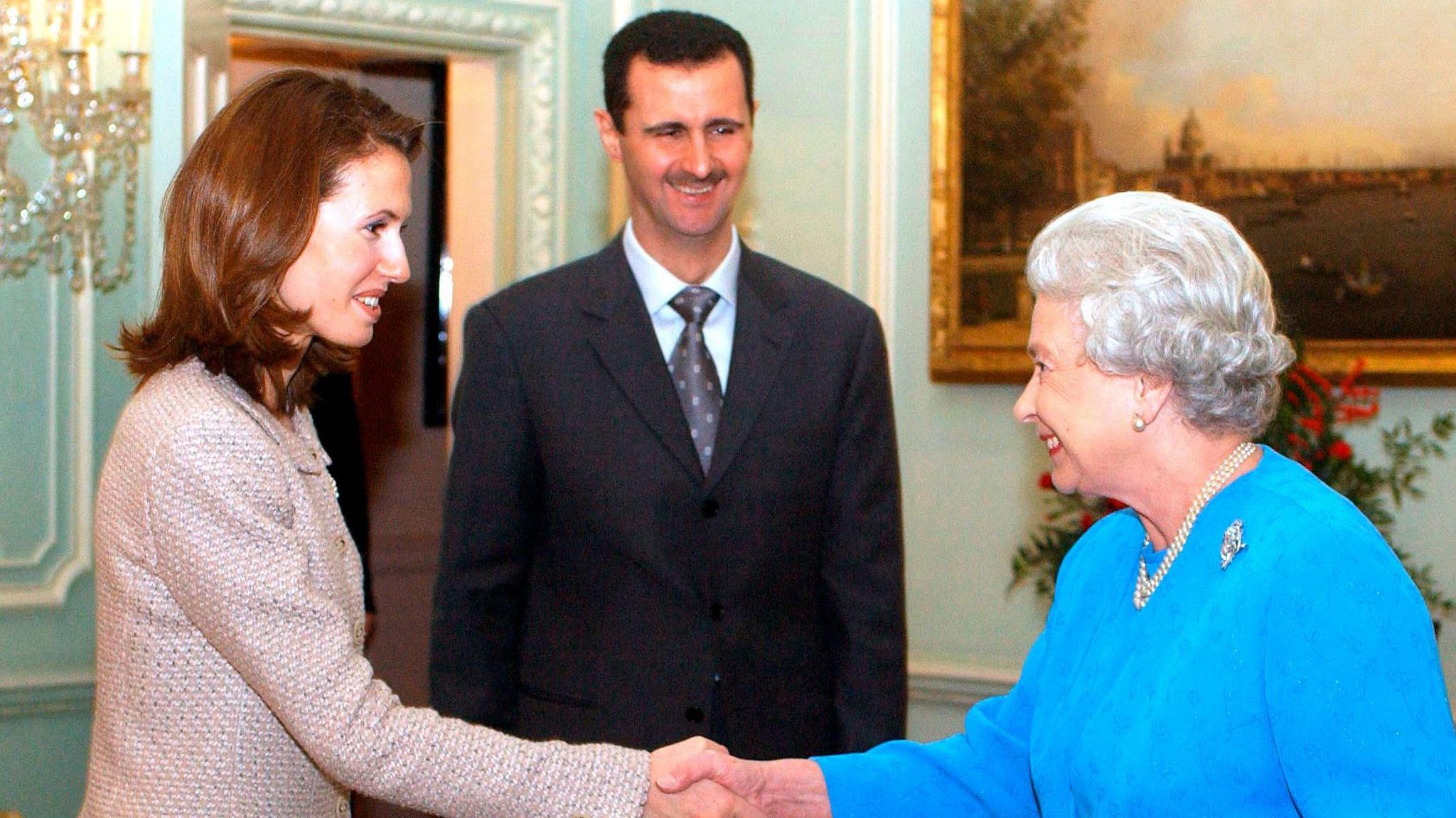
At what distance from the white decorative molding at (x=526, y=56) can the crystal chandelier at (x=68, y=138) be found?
3.02 feet

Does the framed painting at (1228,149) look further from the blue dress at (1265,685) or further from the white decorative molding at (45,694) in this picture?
the white decorative molding at (45,694)

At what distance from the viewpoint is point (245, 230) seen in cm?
197

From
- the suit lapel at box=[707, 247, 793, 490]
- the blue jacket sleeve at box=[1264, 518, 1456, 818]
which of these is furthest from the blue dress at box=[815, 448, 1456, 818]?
the suit lapel at box=[707, 247, 793, 490]

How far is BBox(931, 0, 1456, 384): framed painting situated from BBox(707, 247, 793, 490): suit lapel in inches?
72.5

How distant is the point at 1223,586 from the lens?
189cm

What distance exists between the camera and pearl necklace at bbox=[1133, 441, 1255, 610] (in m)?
2.03

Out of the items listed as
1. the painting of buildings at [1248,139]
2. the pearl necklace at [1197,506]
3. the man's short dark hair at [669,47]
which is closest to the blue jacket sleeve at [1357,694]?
the pearl necklace at [1197,506]

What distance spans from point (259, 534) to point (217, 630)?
0.13 m

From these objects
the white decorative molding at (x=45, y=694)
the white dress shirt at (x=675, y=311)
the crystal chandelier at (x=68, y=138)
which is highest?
the crystal chandelier at (x=68, y=138)

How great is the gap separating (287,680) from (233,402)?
1.18 feet

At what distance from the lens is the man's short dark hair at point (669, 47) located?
3.09 metres

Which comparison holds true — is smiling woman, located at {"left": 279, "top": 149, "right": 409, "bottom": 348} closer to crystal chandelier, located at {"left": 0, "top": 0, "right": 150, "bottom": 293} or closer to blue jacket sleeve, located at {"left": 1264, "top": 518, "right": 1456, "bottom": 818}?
blue jacket sleeve, located at {"left": 1264, "top": 518, "right": 1456, "bottom": 818}

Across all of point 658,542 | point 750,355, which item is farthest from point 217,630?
point 750,355

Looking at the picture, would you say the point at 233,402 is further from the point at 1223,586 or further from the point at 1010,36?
the point at 1010,36
